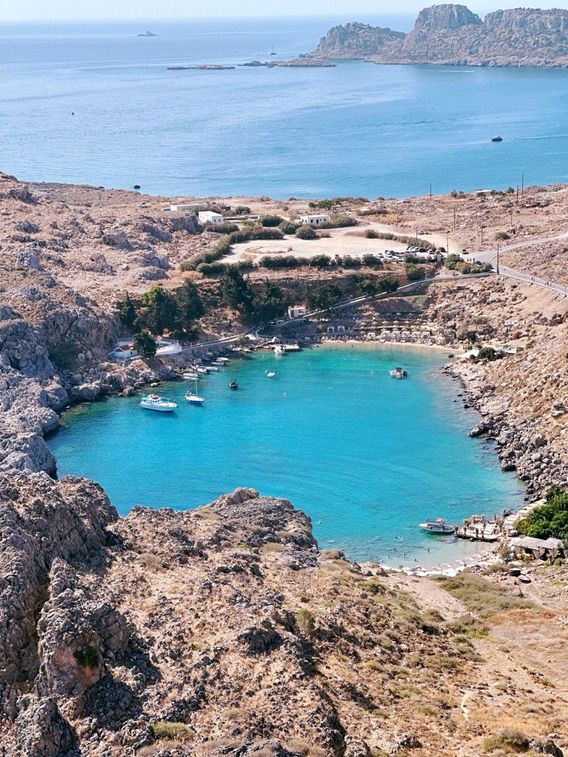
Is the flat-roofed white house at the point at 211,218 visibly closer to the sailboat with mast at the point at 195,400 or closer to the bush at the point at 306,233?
the bush at the point at 306,233

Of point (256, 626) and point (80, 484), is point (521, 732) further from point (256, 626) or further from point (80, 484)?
point (80, 484)

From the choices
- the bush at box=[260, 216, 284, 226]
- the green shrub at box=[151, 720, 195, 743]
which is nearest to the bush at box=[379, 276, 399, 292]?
the bush at box=[260, 216, 284, 226]

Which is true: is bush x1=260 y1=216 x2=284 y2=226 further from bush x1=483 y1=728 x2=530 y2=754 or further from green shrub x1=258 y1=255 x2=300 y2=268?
bush x1=483 y1=728 x2=530 y2=754

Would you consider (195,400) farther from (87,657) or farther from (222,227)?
(87,657)

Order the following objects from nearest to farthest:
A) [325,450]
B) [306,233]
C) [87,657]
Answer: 1. [87,657]
2. [325,450]
3. [306,233]

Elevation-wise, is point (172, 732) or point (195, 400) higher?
point (172, 732)

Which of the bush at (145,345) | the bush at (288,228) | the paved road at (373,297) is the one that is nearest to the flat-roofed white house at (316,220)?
the bush at (288,228)

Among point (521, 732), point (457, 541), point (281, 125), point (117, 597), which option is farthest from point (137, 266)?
point (281, 125)

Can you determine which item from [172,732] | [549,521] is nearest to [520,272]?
[549,521]
